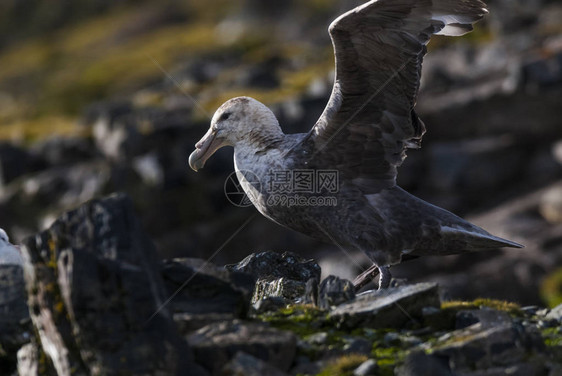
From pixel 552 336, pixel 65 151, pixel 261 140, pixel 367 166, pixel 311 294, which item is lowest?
pixel 65 151

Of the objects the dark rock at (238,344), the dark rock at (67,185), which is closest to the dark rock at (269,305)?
the dark rock at (238,344)

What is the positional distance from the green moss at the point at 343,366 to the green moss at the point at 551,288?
2254 centimetres

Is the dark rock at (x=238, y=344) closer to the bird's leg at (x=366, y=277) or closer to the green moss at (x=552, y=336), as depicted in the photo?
the green moss at (x=552, y=336)

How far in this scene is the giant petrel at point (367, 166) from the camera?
9148 mm

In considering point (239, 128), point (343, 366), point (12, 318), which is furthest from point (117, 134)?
point (343, 366)

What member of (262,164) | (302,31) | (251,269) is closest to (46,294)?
(262,164)

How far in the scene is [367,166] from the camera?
975 cm

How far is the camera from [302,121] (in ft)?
123

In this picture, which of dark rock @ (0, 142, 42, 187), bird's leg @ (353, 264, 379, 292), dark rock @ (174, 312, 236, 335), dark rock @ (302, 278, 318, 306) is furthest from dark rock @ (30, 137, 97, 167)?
dark rock @ (174, 312, 236, 335)

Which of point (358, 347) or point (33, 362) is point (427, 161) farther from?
point (33, 362)

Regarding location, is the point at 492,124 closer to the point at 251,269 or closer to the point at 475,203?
the point at 475,203

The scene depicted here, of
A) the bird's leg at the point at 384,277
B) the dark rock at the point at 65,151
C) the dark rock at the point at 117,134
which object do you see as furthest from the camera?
the dark rock at the point at 65,151

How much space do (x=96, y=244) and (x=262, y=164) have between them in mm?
3320

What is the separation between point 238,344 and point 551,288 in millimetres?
23845
